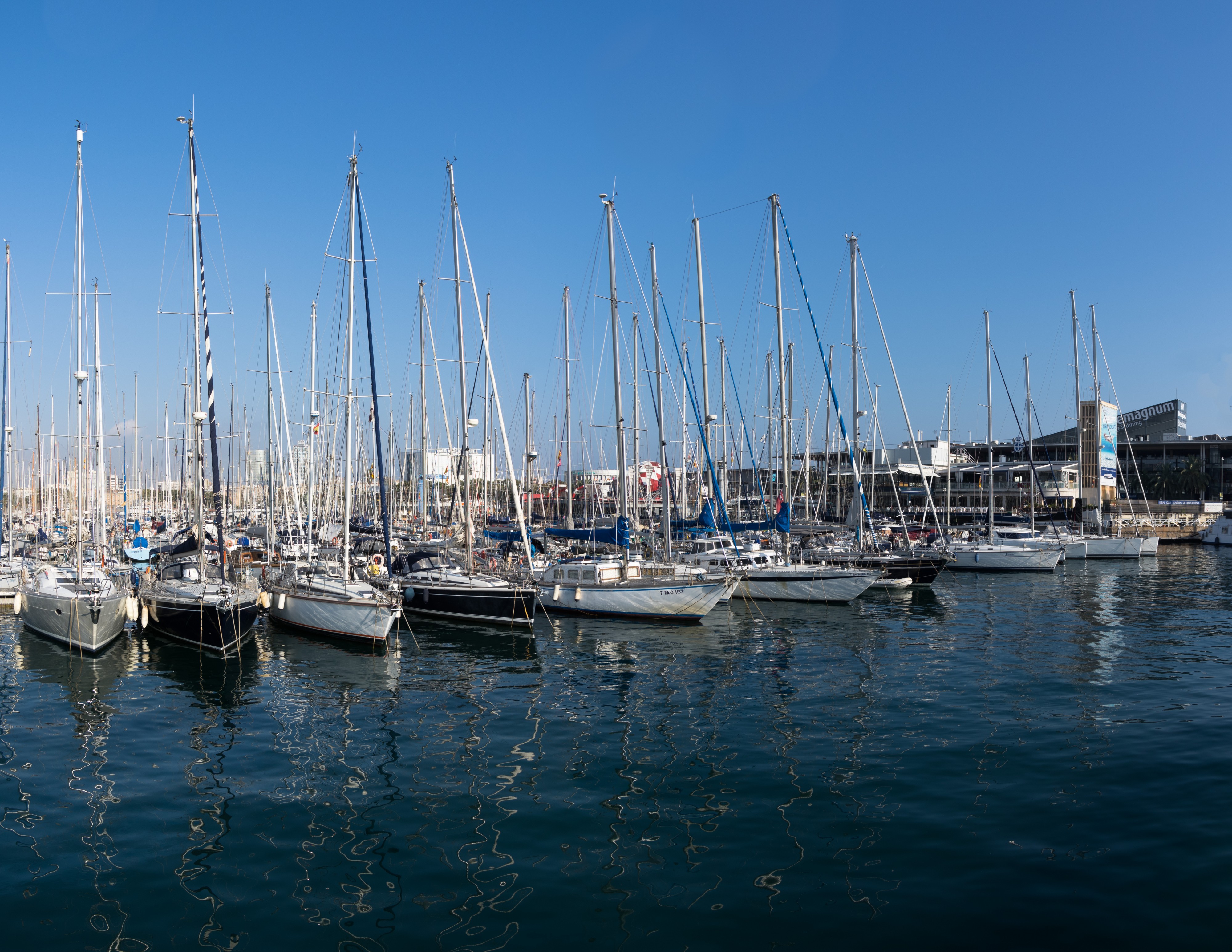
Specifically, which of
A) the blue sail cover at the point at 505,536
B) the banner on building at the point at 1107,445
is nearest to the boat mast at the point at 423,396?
the blue sail cover at the point at 505,536

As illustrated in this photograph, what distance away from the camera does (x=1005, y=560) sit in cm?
5109

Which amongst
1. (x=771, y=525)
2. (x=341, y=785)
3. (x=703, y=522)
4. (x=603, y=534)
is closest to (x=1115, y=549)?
(x=703, y=522)

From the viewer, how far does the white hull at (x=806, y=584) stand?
35.1 m

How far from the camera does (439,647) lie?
2634 cm

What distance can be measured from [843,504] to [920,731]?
Answer: 7174cm

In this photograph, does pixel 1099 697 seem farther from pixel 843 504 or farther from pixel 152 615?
pixel 843 504

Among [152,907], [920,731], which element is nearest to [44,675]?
[152,907]

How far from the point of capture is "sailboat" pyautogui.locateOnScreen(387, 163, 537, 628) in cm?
2902

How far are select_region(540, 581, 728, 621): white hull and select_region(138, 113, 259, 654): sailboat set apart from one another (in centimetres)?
1046

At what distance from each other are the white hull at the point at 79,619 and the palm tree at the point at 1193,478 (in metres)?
118

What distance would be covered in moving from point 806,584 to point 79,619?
26533mm

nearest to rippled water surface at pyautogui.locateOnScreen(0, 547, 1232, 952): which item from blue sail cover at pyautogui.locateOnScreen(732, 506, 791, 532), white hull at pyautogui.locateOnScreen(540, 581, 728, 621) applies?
white hull at pyautogui.locateOnScreen(540, 581, 728, 621)

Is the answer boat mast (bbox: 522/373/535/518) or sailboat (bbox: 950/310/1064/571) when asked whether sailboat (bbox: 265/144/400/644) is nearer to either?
boat mast (bbox: 522/373/535/518)

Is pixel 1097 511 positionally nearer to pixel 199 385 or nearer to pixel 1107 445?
pixel 1107 445
